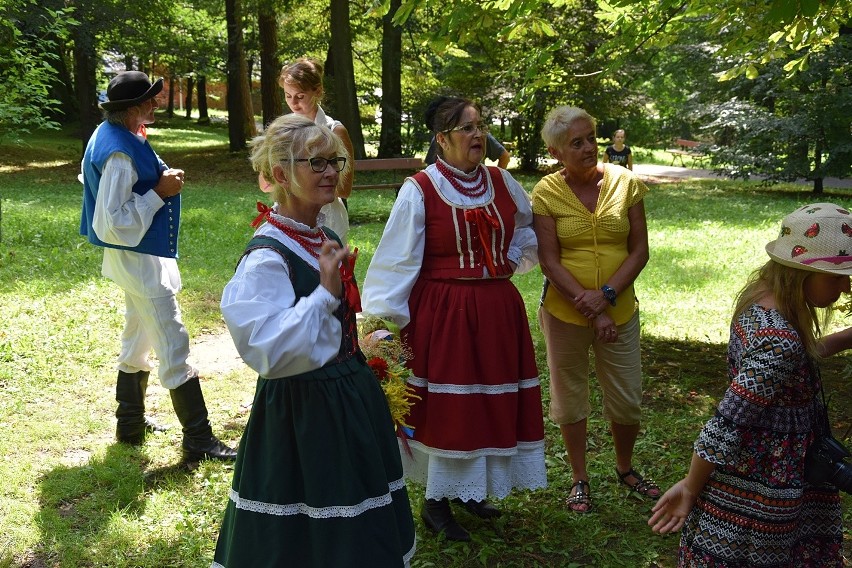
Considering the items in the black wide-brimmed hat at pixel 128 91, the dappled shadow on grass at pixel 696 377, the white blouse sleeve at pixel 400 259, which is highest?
the black wide-brimmed hat at pixel 128 91

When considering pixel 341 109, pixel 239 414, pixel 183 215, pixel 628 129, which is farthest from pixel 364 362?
pixel 628 129

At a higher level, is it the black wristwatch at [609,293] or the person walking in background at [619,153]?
the person walking in background at [619,153]

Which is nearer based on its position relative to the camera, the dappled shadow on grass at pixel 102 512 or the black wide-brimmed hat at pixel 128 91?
the dappled shadow on grass at pixel 102 512

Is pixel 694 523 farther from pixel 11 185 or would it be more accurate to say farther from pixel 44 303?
pixel 11 185

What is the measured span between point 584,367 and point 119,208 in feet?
8.43

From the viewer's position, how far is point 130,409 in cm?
483

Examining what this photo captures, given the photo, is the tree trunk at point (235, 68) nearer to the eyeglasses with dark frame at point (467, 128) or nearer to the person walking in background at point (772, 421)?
the eyeglasses with dark frame at point (467, 128)

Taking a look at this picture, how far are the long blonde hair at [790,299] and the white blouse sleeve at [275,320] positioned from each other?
1.29 metres

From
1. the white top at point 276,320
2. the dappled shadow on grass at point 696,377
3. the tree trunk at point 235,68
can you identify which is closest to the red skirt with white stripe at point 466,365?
the white top at point 276,320

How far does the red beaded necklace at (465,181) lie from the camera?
375 centimetres

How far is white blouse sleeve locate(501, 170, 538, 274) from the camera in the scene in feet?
13.1

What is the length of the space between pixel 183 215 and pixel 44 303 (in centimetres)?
539

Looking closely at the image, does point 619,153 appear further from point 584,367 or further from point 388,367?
point 388,367

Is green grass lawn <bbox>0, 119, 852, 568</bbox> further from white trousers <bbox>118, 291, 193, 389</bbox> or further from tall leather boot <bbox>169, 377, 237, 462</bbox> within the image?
white trousers <bbox>118, 291, 193, 389</bbox>
